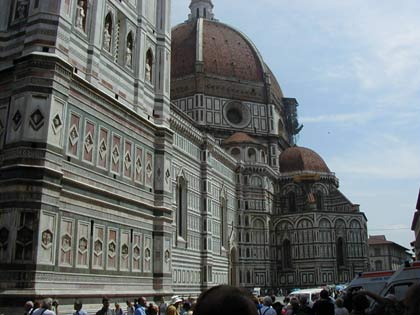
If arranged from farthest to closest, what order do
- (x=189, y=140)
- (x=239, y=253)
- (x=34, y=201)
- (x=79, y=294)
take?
(x=239, y=253)
(x=189, y=140)
(x=79, y=294)
(x=34, y=201)

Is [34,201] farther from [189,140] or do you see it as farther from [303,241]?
[303,241]

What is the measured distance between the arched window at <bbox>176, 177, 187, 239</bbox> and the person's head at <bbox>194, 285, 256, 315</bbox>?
40942 millimetres

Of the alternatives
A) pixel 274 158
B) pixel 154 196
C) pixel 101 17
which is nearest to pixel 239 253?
pixel 274 158

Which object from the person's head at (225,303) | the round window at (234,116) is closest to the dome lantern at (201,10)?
the round window at (234,116)

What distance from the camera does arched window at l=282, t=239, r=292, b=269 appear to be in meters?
59.6

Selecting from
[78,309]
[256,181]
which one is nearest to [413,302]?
[78,309]

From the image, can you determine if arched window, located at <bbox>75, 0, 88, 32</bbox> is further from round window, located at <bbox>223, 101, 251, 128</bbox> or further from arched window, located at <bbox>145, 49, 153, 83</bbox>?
round window, located at <bbox>223, 101, 251, 128</bbox>

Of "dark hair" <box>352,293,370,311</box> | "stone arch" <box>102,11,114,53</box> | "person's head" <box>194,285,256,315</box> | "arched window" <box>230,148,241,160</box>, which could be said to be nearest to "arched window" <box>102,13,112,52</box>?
"stone arch" <box>102,11,114,53</box>

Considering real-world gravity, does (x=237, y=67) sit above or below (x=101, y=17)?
above

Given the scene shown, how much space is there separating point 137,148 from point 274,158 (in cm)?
5155

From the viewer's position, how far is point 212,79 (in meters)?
66.2

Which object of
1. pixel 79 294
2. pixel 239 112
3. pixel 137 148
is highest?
pixel 239 112

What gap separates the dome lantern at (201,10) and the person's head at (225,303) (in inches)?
3241

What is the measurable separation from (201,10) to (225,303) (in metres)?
83.7
